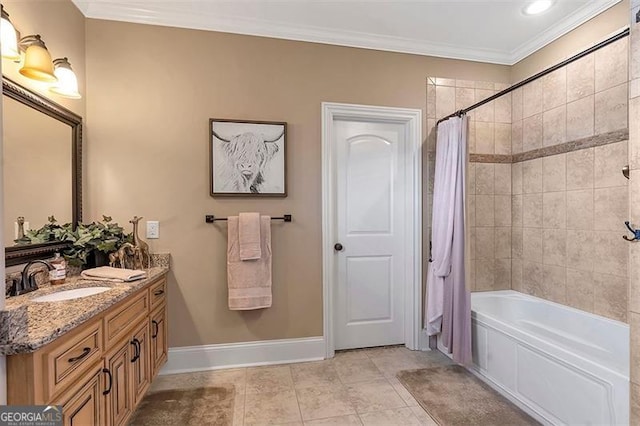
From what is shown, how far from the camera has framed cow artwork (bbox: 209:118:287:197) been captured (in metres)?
2.31

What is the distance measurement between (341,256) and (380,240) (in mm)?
380

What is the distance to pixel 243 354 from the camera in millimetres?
2387

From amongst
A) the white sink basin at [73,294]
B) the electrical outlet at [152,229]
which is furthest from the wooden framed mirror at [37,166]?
the electrical outlet at [152,229]

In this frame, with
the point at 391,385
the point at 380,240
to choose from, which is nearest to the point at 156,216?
the point at 380,240

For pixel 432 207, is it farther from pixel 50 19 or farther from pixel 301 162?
pixel 50 19

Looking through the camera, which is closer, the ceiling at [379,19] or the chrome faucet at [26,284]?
the chrome faucet at [26,284]

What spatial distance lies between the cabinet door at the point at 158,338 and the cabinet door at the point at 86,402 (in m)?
0.64

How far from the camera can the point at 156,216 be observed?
89.2 inches

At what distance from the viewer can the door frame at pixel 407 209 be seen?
8.19 feet

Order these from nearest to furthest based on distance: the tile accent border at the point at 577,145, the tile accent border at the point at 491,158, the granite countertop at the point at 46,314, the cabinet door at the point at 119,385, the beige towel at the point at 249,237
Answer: the granite countertop at the point at 46,314, the cabinet door at the point at 119,385, the tile accent border at the point at 577,145, the beige towel at the point at 249,237, the tile accent border at the point at 491,158

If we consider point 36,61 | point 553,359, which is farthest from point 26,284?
point 553,359

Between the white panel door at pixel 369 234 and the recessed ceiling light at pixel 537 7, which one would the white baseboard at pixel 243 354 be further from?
the recessed ceiling light at pixel 537 7

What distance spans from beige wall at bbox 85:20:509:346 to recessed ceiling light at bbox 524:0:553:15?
0.93m

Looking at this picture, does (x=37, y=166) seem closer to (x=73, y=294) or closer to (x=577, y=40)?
(x=73, y=294)
